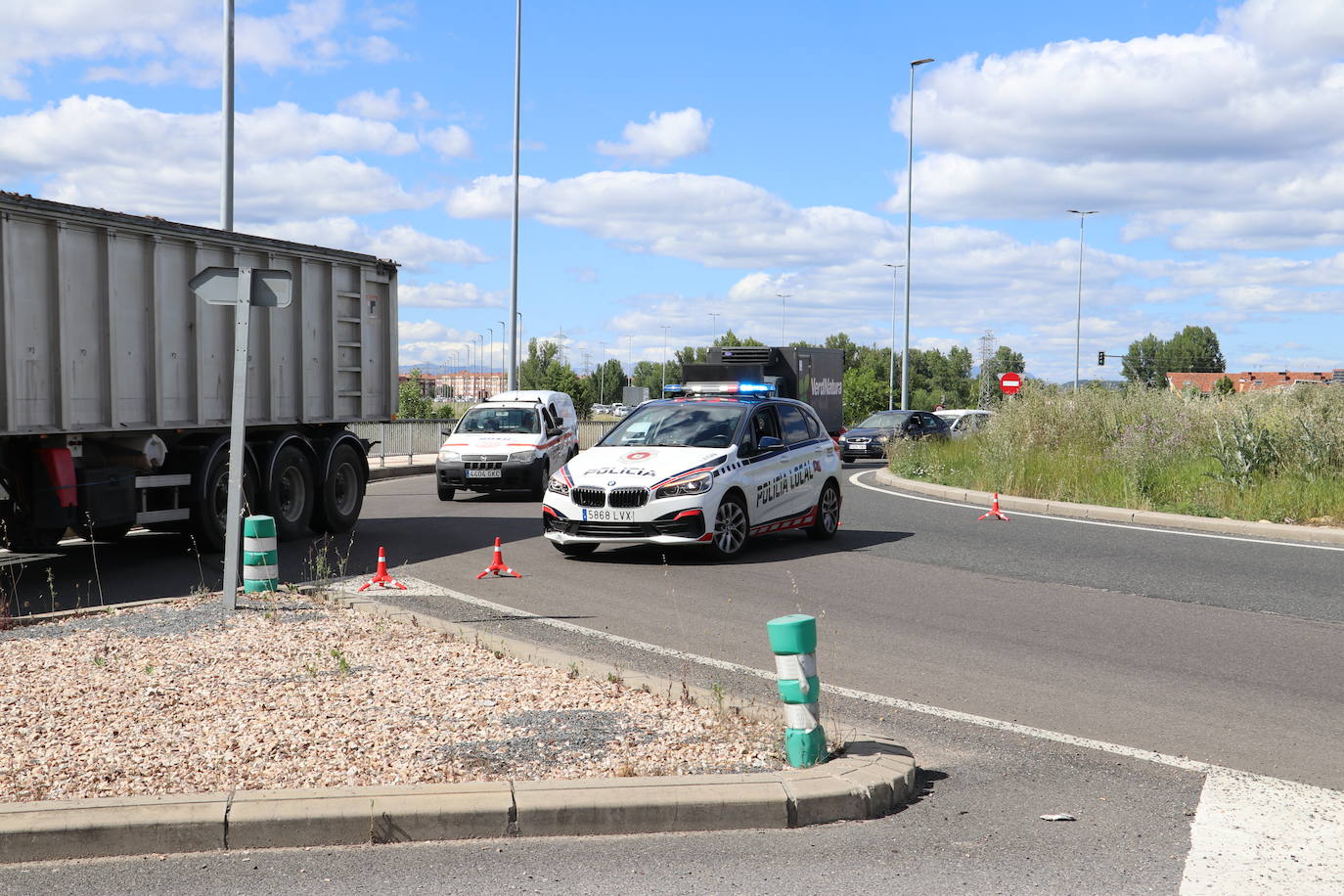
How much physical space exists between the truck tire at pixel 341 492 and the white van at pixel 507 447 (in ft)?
14.4

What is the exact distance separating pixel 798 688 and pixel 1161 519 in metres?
12.4

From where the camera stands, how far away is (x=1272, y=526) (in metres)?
15.2

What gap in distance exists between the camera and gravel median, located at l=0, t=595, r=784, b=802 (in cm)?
514

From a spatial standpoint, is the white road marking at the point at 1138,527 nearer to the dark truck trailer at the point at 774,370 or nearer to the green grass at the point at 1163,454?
the green grass at the point at 1163,454

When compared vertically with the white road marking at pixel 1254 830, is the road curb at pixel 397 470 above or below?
below

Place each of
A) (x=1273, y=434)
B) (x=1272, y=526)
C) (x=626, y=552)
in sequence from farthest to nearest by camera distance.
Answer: (x=1273, y=434), (x=1272, y=526), (x=626, y=552)

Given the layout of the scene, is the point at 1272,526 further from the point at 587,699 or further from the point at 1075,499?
the point at 587,699

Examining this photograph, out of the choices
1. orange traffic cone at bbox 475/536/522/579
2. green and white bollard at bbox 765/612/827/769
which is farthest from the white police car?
green and white bollard at bbox 765/612/827/769

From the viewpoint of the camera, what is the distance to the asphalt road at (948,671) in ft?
14.4

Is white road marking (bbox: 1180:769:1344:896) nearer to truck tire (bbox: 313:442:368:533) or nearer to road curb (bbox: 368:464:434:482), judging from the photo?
truck tire (bbox: 313:442:368:533)

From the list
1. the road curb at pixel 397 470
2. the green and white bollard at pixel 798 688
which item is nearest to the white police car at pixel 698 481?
the green and white bollard at pixel 798 688

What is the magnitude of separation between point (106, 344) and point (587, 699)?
289 inches

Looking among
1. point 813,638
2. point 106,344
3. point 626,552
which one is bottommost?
point 626,552

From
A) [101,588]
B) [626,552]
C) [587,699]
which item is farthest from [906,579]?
[101,588]
